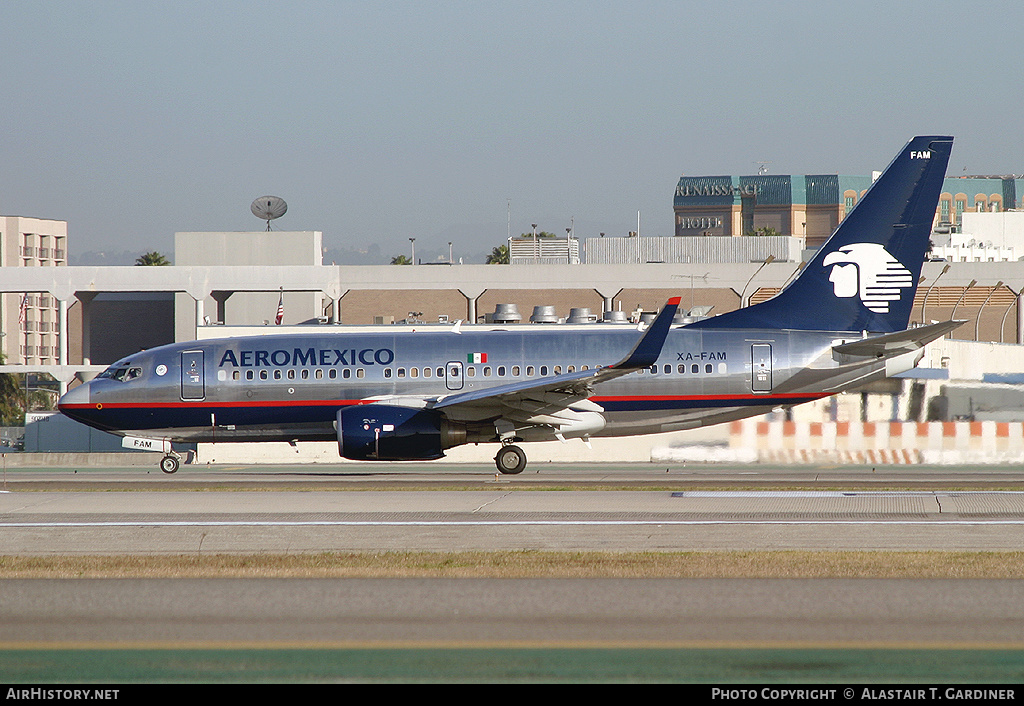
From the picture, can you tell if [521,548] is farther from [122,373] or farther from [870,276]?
[122,373]

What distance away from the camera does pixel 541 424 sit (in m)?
29.3

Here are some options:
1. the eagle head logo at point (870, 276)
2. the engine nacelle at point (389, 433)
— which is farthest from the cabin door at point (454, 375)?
the eagle head logo at point (870, 276)

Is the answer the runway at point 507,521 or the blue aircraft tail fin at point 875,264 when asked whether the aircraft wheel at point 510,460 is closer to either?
the runway at point 507,521

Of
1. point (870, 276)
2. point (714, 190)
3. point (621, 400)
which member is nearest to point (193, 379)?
point (621, 400)

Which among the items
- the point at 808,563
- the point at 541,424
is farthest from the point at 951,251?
the point at 808,563

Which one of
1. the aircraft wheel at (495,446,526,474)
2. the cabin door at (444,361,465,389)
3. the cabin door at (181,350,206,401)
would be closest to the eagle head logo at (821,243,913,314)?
the aircraft wheel at (495,446,526,474)

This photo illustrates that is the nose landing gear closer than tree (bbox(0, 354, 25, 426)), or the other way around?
the nose landing gear

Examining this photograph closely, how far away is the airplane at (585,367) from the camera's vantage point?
97.3ft

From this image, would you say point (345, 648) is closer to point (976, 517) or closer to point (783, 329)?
point (976, 517)

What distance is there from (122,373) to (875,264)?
20867 millimetres

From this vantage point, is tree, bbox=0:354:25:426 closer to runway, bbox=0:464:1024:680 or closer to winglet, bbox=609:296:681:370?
runway, bbox=0:464:1024:680

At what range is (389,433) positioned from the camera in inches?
1098

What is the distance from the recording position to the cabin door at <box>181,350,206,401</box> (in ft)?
98.4

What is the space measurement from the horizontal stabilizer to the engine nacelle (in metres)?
11.0
